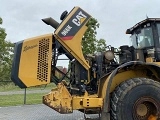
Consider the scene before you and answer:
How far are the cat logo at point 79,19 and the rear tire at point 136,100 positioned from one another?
1.84 metres

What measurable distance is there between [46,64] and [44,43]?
522 millimetres

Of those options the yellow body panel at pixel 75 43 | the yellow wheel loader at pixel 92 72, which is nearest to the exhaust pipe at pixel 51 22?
the yellow wheel loader at pixel 92 72

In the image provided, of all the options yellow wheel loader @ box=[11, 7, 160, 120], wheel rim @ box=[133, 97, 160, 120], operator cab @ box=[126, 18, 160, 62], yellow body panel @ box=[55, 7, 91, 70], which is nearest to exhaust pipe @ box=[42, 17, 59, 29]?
A: yellow wheel loader @ box=[11, 7, 160, 120]

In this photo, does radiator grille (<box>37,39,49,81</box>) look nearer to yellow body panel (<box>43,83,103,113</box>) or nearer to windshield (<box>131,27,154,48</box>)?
yellow body panel (<box>43,83,103,113</box>)

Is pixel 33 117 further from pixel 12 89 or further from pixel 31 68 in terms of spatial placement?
pixel 12 89

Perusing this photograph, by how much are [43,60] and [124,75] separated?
197cm

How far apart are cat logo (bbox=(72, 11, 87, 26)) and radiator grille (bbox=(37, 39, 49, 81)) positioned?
0.83 meters

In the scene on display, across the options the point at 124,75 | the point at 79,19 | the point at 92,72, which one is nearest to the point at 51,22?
the point at 79,19

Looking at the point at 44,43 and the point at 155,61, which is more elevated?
the point at 44,43

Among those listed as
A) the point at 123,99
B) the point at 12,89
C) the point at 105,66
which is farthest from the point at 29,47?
the point at 12,89

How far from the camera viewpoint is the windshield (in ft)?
25.4

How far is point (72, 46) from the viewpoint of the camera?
748cm

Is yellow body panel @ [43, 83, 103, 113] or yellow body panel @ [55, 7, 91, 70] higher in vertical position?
yellow body panel @ [55, 7, 91, 70]

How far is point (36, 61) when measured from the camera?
7289mm
